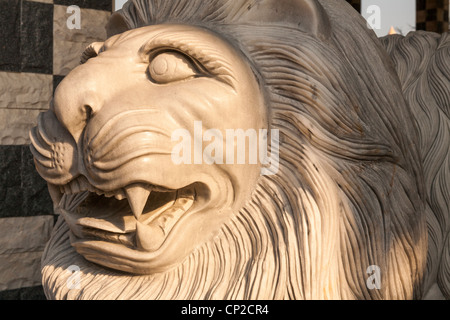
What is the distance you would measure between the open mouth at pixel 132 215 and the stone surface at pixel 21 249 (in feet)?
2.76

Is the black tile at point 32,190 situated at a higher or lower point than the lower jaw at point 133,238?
higher

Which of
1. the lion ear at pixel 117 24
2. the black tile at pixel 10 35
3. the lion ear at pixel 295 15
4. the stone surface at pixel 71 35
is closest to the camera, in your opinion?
the lion ear at pixel 295 15

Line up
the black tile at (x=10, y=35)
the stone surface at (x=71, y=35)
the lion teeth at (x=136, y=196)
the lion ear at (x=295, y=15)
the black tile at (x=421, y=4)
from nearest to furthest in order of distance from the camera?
the lion teeth at (x=136, y=196) → the lion ear at (x=295, y=15) → the black tile at (x=10, y=35) → the stone surface at (x=71, y=35) → the black tile at (x=421, y=4)

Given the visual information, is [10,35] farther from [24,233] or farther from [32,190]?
[24,233]

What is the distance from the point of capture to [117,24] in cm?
132

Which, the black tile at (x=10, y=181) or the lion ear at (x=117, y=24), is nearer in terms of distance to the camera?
the lion ear at (x=117, y=24)

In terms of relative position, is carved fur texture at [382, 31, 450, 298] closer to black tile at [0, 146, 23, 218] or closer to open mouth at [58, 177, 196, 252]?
open mouth at [58, 177, 196, 252]

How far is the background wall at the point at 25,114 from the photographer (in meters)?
1.90

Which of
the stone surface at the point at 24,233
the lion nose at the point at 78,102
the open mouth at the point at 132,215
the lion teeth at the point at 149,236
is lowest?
the lion teeth at the point at 149,236

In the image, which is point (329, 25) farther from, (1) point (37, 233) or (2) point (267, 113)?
(1) point (37, 233)

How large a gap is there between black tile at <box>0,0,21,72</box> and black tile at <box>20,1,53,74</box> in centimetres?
2

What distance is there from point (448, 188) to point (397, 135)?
16.5 inches

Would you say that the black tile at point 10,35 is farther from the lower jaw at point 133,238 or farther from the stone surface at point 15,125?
the lower jaw at point 133,238

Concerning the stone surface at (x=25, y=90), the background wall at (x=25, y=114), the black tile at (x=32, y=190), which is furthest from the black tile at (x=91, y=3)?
the black tile at (x=32, y=190)
